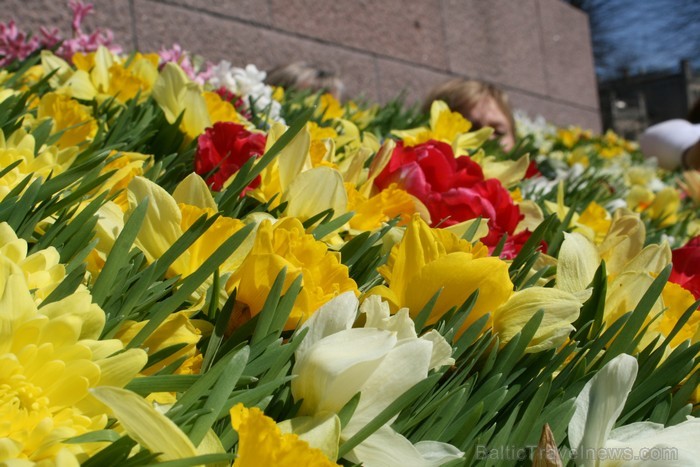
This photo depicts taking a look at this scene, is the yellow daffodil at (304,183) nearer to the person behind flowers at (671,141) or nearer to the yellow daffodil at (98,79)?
the yellow daffodil at (98,79)

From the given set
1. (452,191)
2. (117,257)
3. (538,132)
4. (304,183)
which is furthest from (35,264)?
(538,132)

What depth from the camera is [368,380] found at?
1.41 feet

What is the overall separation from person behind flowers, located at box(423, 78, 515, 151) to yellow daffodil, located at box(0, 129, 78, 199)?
6.37ft

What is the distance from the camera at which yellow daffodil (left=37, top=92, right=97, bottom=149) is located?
843mm

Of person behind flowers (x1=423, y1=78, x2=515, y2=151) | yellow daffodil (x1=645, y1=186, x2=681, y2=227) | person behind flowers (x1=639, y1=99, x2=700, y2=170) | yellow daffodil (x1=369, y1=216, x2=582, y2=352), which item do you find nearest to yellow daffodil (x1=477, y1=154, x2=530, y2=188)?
yellow daffodil (x1=369, y1=216, x2=582, y2=352)

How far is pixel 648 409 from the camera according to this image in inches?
22.7

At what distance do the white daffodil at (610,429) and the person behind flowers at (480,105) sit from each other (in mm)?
2105

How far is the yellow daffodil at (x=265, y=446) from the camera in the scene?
353mm

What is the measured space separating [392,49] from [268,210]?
3.52 metres

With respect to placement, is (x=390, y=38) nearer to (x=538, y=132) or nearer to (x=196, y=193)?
(x=538, y=132)

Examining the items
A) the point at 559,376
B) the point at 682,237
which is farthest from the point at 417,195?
the point at 682,237

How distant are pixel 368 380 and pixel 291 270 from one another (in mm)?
101

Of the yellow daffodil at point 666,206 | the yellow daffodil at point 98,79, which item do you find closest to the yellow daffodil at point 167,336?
the yellow daffodil at point 98,79

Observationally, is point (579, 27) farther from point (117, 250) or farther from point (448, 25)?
point (117, 250)
